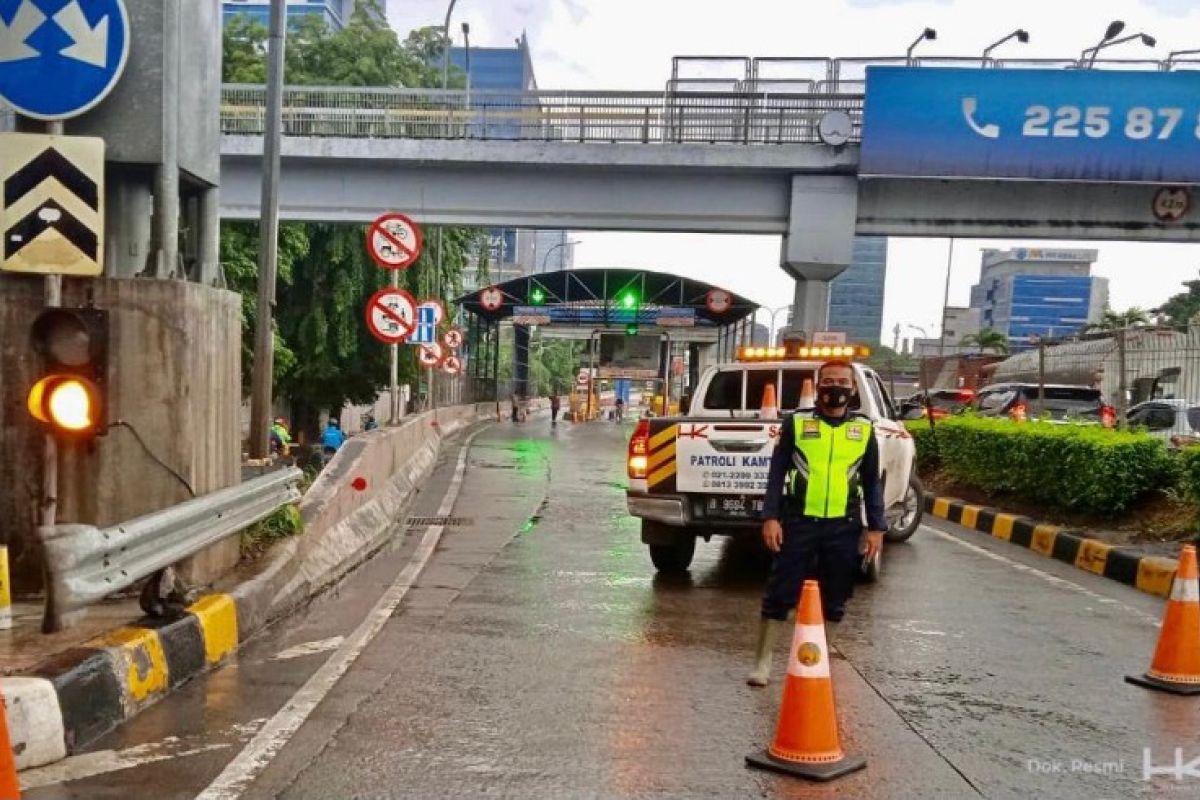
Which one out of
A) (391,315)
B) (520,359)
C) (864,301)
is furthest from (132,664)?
(864,301)

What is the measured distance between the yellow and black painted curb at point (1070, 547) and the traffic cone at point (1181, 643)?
245cm

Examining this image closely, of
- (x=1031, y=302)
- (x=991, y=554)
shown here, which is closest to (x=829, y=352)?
(x=991, y=554)

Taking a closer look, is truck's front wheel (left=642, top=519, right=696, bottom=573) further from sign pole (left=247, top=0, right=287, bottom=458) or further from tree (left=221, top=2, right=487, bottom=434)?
tree (left=221, top=2, right=487, bottom=434)

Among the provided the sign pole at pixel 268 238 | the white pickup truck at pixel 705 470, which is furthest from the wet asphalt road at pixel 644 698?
the sign pole at pixel 268 238

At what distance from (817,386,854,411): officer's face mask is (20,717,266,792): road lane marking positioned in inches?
125

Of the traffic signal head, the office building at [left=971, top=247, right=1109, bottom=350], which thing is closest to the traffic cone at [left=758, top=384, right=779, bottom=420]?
the traffic signal head

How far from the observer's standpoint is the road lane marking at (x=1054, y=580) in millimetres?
7738

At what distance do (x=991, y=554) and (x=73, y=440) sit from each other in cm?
871

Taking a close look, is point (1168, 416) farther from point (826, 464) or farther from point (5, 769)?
point (5, 769)

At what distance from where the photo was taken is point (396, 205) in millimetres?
20766

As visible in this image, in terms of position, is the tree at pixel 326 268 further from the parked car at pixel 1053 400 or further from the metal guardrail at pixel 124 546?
the metal guardrail at pixel 124 546

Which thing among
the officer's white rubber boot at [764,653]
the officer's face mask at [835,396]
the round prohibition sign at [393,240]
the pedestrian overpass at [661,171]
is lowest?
the officer's white rubber boot at [764,653]

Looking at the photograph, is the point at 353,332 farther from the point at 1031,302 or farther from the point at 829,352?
the point at 1031,302

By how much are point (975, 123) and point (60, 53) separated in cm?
1682
